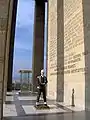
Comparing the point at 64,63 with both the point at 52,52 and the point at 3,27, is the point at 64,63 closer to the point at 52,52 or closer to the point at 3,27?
the point at 52,52

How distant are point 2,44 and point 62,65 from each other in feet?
27.3

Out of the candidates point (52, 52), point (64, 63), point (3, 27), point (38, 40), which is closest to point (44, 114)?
point (3, 27)

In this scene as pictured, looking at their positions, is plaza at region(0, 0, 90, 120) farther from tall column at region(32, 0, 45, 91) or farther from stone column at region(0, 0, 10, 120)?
tall column at region(32, 0, 45, 91)

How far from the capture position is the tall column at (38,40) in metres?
25.8

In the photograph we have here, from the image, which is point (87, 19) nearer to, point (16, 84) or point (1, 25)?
point (1, 25)

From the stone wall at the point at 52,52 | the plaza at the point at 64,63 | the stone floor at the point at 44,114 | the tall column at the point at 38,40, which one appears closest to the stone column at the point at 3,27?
the plaza at the point at 64,63

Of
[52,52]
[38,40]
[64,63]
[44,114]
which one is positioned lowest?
[44,114]

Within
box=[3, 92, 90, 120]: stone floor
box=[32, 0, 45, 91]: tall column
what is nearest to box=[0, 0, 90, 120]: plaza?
box=[3, 92, 90, 120]: stone floor

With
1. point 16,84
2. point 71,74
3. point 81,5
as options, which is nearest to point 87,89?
point 71,74

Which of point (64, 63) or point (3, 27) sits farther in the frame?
point (64, 63)

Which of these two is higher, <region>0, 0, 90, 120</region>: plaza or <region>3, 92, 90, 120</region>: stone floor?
<region>0, 0, 90, 120</region>: plaza

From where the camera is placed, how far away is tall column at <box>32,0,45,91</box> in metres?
25.8

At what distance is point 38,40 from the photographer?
26.4m

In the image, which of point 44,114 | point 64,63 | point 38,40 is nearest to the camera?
point 44,114
